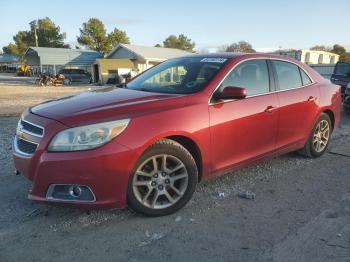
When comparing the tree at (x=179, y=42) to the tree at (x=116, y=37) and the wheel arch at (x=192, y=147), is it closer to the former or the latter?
the tree at (x=116, y=37)

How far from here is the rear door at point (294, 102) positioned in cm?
466

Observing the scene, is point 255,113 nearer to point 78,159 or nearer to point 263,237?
point 263,237

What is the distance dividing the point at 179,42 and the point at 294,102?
84674 mm

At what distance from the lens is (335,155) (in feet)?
19.0

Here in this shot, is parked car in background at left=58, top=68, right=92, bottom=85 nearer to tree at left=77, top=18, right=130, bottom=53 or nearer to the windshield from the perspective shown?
tree at left=77, top=18, right=130, bottom=53

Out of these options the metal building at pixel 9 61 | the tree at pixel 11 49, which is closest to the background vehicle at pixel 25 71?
the metal building at pixel 9 61

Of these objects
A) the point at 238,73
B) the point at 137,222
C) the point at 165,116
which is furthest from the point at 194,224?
the point at 238,73

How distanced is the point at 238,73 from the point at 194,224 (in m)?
1.91

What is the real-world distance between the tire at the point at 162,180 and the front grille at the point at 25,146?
38.3 inches

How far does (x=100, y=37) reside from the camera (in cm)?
6550

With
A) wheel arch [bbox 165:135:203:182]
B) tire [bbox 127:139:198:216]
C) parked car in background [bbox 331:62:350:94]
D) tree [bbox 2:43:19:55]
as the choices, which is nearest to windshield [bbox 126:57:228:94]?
wheel arch [bbox 165:135:203:182]

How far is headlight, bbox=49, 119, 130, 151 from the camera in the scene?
305 cm

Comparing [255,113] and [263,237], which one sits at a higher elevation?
[255,113]

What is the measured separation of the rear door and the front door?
0.19 meters
